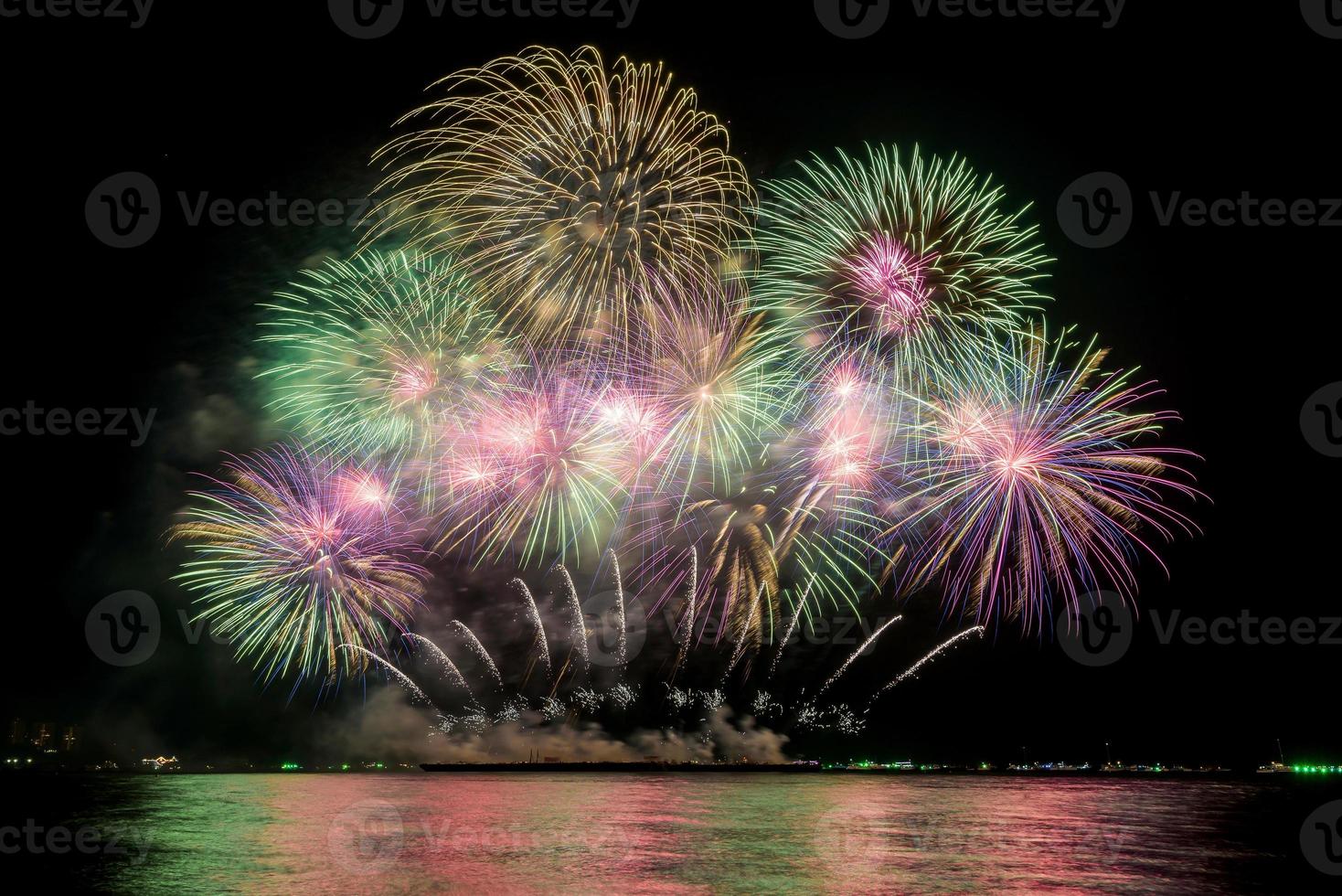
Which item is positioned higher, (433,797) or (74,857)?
(74,857)

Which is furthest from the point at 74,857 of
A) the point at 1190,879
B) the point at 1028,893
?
the point at 1190,879

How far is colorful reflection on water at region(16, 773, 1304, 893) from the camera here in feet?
62.9

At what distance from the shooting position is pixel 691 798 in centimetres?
5606

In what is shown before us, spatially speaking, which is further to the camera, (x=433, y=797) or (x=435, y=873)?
(x=433, y=797)

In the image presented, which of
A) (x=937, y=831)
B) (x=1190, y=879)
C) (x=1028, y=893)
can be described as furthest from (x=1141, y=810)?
(x=1028, y=893)

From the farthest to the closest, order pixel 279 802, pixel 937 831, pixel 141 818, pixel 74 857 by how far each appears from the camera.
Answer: pixel 279 802, pixel 141 818, pixel 937 831, pixel 74 857

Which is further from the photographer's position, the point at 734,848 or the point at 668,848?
the point at 734,848

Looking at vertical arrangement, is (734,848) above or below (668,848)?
above

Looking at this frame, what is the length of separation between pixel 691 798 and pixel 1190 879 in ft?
126

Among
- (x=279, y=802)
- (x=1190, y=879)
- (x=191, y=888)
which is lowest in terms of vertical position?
(x=279, y=802)

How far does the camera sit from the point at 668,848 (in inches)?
990

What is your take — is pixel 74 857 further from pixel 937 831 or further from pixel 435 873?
pixel 937 831

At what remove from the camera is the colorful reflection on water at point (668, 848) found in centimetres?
1917

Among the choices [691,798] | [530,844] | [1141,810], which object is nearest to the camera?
[530,844]
